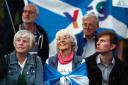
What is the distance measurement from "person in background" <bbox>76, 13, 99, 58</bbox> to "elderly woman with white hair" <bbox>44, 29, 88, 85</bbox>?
849 millimetres

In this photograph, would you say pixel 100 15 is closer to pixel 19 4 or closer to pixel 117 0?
pixel 117 0

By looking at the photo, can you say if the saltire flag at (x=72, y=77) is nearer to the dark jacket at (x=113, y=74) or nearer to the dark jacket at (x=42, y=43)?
the dark jacket at (x=113, y=74)

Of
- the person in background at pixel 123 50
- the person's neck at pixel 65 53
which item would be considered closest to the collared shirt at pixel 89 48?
the person in background at pixel 123 50

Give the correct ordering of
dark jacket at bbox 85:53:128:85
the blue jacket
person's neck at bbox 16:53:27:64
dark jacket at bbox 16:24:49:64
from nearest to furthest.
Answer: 1. the blue jacket
2. person's neck at bbox 16:53:27:64
3. dark jacket at bbox 85:53:128:85
4. dark jacket at bbox 16:24:49:64

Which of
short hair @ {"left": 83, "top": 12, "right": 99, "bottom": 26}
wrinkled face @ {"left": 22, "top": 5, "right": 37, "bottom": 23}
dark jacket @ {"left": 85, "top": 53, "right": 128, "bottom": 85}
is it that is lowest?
dark jacket @ {"left": 85, "top": 53, "right": 128, "bottom": 85}

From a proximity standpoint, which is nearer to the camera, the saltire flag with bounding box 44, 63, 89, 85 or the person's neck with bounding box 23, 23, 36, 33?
the saltire flag with bounding box 44, 63, 89, 85

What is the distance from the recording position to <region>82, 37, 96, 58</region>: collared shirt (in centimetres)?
848

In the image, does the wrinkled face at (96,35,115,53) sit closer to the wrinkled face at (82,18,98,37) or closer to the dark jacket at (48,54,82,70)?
the dark jacket at (48,54,82,70)

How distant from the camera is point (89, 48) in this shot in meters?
8.52

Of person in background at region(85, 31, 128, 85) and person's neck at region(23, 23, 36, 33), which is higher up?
person's neck at region(23, 23, 36, 33)

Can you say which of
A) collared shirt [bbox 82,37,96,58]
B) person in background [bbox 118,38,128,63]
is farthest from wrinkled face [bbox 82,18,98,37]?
person in background [bbox 118,38,128,63]

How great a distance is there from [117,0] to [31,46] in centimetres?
189

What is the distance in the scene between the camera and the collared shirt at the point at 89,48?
334 inches

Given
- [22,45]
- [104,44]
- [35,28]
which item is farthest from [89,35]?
[22,45]
